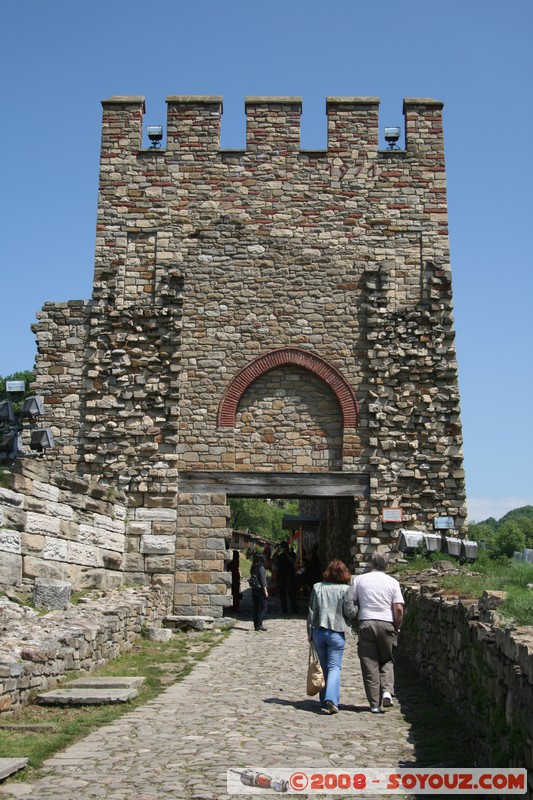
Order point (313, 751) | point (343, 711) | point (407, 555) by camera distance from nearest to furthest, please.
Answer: point (313, 751) < point (343, 711) < point (407, 555)

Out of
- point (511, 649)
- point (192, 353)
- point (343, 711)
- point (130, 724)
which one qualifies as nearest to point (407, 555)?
point (192, 353)

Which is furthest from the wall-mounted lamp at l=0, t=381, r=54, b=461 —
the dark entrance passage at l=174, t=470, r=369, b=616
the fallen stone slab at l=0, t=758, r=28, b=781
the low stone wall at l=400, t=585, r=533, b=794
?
the fallen stone slab at l=0, t=758, r=28, b=781

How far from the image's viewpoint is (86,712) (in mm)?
6852

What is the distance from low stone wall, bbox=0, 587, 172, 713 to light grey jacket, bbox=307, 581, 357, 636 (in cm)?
226

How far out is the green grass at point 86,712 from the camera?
18.1ft

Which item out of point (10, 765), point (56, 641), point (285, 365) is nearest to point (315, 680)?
point (56, 641)

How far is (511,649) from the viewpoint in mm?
4707

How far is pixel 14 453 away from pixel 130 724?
762 centimetres

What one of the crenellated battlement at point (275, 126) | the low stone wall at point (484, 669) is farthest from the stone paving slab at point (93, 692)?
the crenellated battlement at point (275, 126)

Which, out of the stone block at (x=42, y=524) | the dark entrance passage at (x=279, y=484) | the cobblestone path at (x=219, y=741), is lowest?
the cobblestone path at (x=219, y=741)

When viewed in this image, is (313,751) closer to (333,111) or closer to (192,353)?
(192,353)

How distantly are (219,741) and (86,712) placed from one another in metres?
1.43

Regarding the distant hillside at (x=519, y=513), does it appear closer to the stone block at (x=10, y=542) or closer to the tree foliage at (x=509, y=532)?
the tree foliage at (x=509, y=532)

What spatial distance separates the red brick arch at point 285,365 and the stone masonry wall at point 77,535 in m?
2.15
